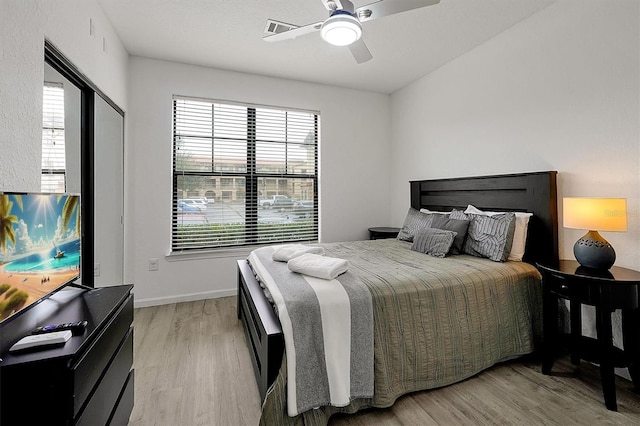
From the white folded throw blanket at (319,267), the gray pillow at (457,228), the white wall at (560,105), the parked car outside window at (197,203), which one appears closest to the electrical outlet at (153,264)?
the parked car outside window at (197,203)

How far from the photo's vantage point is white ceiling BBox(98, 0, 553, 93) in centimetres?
247

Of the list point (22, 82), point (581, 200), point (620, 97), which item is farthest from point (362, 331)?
point (620, 97)

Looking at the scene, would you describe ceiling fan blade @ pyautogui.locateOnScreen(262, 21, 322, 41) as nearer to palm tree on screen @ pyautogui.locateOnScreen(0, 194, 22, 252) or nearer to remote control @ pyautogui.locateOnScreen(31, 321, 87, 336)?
palm tree on screen @ pyautogui.locateOnScreen(0, 194, 22, 252)

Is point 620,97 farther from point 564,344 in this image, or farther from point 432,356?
point 432,356

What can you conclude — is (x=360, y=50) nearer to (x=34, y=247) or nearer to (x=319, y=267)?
(x=319, y=267)

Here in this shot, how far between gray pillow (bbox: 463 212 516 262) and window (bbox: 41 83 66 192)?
10.3 feet

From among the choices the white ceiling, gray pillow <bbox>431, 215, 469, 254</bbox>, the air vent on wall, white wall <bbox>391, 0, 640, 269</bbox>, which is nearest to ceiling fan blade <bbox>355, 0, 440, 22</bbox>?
the air vent on wall

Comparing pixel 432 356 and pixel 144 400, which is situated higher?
pixel 432 356

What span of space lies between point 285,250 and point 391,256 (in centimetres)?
93

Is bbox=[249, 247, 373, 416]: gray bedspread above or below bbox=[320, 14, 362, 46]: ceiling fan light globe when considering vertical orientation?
below

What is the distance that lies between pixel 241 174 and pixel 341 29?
2.38 meters

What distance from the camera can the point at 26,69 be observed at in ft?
4.73

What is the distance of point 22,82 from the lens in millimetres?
1408

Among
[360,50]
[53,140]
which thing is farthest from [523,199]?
[53,140]
